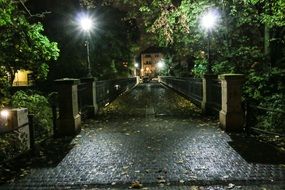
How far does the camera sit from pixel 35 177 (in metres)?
7.15

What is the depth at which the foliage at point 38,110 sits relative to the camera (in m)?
13.3

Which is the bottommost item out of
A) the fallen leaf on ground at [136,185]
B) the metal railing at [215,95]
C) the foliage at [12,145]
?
the fallen leaf on ground at [136,185]

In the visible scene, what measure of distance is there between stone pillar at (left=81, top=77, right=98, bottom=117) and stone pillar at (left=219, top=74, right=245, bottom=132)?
6.62m

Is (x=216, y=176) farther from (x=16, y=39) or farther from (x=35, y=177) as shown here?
(x=16, y=39)

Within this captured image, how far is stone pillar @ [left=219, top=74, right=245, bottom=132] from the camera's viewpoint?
11.4 meters

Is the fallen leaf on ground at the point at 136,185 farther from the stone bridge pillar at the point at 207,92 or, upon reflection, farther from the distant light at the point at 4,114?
the stone bridge pillar at the point at 207,92

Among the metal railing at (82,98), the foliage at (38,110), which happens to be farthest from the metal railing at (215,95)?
the foliage at (38,110)

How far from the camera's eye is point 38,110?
13.7 m

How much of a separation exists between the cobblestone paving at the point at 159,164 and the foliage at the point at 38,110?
2.09 m

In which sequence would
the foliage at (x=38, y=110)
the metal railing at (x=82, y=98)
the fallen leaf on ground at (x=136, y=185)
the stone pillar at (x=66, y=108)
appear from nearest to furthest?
the fallen leaf on ground at (x=136, y=185), the stone pillar at (x=66, y=108), the foliage at (x=38, y=110), the metal railing at (x=82, y=98)

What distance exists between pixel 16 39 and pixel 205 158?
817cm

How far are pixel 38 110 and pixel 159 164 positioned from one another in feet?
23.9

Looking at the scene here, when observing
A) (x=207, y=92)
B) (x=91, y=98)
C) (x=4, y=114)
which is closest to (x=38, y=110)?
(x=91, y=98)

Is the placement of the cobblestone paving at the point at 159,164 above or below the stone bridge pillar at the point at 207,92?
below
